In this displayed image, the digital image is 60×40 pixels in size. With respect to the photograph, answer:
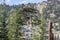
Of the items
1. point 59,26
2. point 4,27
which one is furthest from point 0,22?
point 59,26

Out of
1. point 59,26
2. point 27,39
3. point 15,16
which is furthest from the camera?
point 59,26

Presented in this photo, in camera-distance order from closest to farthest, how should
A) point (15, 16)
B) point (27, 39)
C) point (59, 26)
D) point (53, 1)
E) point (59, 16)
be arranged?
1. point (15, 16)
2. point (27, 39)
3. point (59, 26)
4. point (59, 16)
5. point (53, 1)

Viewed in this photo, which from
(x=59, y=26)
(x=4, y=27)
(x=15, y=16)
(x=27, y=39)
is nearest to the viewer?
(x=15, y=16)

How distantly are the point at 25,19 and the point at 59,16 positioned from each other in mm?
10428

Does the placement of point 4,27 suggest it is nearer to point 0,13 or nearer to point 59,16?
point 0,13

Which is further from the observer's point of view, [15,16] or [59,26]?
[59,26]

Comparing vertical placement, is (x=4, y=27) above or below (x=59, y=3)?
below

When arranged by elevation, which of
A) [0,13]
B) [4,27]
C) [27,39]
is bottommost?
[27,39]

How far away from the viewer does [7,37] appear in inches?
478

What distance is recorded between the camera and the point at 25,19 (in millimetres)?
12562

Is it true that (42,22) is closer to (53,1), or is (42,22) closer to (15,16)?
(15,16)

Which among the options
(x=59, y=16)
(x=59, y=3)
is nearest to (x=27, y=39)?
(x=59, y=16)

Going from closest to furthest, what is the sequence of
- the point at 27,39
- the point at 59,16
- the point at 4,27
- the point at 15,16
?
the point at 15,16 < the point at 4,27 < the point at 27,39 < the point at 59,16

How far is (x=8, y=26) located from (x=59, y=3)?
16765 millimetres
